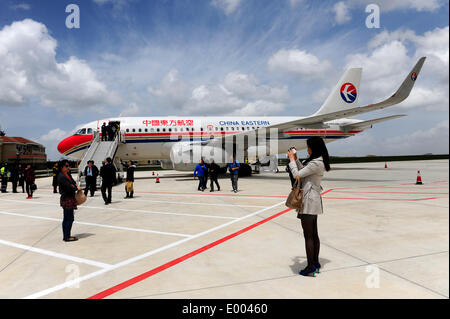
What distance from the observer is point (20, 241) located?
5.64 m

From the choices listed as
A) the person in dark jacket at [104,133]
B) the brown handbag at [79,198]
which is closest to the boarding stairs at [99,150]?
the person in dark jacket at [104,133]

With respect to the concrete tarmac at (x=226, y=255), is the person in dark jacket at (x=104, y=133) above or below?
above

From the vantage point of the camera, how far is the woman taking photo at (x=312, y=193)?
365 cm

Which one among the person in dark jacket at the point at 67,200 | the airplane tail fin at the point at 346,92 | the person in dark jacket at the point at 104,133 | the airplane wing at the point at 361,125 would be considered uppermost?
the airplane tail fin at the point at 346,92

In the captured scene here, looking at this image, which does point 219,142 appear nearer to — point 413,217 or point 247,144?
point 247,144

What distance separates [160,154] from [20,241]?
15.3m

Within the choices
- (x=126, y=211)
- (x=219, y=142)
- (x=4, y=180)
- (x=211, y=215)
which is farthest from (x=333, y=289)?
(x=4, y=180)

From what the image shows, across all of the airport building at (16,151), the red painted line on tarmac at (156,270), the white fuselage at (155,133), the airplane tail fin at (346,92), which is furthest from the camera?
the airport building at (16,151)

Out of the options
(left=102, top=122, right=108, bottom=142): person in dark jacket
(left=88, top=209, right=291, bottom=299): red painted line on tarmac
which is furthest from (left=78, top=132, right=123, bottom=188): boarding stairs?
(left=88, top=209, right=291, bottom=299): red painted line on tarmac

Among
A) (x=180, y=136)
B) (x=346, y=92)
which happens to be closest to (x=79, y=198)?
(x=180, y=136)

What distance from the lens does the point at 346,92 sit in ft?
75.5

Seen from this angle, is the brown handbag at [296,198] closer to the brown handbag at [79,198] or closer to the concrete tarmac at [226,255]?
the concrete tarmac at [226,255]

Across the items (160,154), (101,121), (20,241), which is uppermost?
(101,121)

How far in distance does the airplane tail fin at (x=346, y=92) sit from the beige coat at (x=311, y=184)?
21.5 metres
